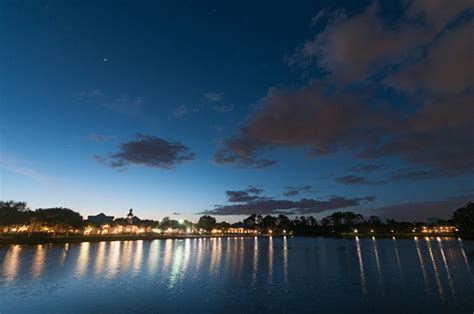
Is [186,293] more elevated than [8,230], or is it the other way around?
[8,230]

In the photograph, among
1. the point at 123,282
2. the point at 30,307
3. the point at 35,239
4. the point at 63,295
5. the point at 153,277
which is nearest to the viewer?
the point at 30,307

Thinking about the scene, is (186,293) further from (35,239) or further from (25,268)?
(35,239)

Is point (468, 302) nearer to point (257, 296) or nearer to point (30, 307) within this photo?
point (257, 296)

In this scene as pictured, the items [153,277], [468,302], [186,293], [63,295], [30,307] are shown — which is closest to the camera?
[30,307]

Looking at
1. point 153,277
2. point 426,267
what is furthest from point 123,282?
point 426,267

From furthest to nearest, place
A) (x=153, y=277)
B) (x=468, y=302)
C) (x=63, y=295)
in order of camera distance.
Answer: (x=153, y=277) < (x=63, y=295) < (x=468, y=302)

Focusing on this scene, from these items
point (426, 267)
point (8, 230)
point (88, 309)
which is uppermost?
point (8, 230)

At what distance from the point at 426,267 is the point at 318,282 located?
25.0m

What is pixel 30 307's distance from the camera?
2412 centimetres

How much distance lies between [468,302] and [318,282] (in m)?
15.0

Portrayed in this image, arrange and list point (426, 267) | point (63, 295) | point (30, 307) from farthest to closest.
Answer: point (426, 267) < point (63, 295) < point (30, 307)

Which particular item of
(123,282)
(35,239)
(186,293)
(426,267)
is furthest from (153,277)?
(35,239)

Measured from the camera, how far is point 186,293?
30.6 m

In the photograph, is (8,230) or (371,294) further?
(8,230)
